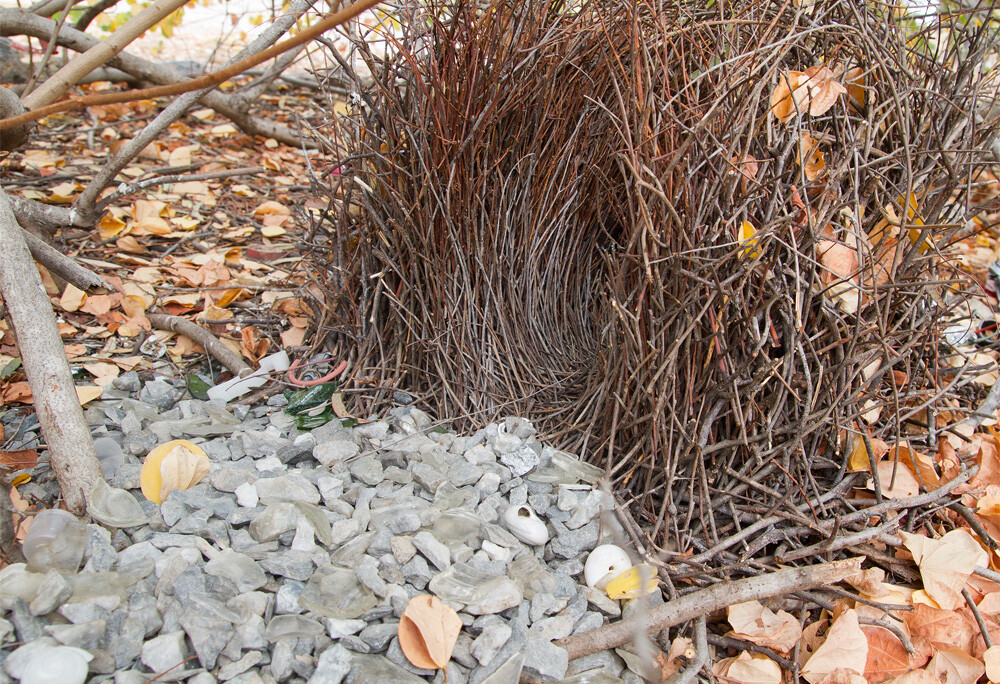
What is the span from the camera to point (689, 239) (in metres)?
1.31

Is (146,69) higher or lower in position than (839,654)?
higher

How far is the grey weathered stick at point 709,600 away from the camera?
124 centimetres

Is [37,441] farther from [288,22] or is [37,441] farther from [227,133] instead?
[227,133]

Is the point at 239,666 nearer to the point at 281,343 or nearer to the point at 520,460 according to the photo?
the point at 520,460

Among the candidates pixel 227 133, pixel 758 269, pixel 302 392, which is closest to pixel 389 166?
pixel 302 392

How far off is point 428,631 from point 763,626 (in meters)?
0.64

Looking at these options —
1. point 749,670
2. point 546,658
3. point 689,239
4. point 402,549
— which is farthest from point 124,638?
point 689,239

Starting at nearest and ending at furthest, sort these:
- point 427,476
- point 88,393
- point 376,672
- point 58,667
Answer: point 58,667 → point 376,672 → point 427,476 → point 88,393

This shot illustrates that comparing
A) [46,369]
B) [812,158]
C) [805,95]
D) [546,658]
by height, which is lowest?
[546,658]

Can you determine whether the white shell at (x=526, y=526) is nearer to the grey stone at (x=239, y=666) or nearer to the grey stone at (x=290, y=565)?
the grey stone at (x=290, y=565)

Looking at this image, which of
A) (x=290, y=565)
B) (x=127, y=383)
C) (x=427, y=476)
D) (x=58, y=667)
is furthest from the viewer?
(x=127, y=383)

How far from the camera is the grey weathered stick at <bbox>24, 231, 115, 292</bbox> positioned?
189 cm

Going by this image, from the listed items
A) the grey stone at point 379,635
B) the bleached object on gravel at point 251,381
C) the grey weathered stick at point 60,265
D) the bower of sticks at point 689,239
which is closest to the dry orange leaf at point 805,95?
the bower of sticks at point 689,239

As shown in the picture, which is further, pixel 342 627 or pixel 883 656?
pixel 883 656
